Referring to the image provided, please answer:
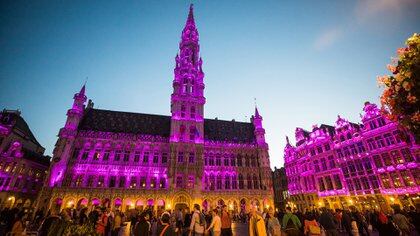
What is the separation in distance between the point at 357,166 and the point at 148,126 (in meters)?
36.9

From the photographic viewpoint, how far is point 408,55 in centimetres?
778

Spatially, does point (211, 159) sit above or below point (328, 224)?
above

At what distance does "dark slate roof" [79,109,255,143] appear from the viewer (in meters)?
36.9

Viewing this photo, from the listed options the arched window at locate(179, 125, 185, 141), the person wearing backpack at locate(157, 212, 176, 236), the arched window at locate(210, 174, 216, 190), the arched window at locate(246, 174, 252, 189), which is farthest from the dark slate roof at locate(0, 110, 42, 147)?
the person wearing backpack at locate(157, 212, 176, 236)

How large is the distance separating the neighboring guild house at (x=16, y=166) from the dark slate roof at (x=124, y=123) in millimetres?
12958

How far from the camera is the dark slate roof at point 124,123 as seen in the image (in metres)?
36.3

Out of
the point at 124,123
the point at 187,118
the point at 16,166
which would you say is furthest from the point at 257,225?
the point at 16,166

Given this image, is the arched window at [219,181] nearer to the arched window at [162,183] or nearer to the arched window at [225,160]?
the arched window at [225,160]

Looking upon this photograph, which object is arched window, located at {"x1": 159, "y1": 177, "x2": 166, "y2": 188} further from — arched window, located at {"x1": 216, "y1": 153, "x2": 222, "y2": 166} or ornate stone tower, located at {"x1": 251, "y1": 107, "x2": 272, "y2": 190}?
ornate stone tower, located at {"x1": 251, "y1": 107, "x2": 272, "y2": 190}

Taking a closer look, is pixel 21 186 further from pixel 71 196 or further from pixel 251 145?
pixel 251 145

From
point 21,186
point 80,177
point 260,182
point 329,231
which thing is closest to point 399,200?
point 260,182

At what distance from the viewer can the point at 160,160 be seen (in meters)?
34.5

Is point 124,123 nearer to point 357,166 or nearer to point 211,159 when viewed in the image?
point 211,159

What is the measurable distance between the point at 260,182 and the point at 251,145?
7.00 meters
